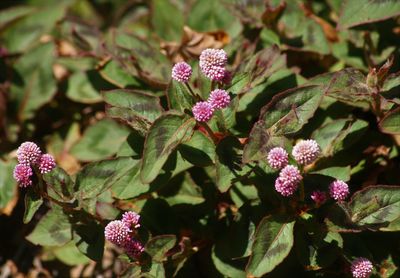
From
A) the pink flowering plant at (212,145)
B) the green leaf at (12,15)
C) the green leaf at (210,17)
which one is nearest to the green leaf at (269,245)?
the pink flowering plant at (212,145)

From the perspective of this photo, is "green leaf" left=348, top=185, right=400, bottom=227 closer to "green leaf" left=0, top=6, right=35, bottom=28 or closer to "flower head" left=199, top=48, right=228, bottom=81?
"flower head" left=199, top=48, right=228, bottom=81

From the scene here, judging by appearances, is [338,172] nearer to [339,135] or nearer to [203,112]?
[339,135]

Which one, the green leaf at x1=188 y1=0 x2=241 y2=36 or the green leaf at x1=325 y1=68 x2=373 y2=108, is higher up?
the green leaf at x1=325 y1=68 x2=373 y2=108

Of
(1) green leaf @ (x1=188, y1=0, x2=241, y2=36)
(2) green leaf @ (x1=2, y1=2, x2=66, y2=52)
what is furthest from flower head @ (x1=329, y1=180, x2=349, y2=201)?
(2) green leaf @ (x1=2, y1=2, x2=66, y2=52)

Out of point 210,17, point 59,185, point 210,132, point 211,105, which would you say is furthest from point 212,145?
point 210,17

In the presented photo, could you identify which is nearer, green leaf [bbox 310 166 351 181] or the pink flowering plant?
the pink flowering plant

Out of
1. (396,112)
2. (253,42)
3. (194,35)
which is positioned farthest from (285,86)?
(194,35)
